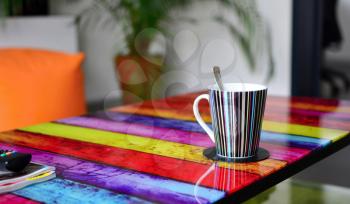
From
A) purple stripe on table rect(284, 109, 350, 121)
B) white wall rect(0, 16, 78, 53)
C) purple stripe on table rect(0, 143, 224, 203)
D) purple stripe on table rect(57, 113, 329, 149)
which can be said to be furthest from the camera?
white wall rect(0, 16, 78, 53)

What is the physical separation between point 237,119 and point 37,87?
2.48ft

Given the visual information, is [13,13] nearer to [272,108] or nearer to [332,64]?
[272,108]

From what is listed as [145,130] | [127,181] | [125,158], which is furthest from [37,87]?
[127,181]

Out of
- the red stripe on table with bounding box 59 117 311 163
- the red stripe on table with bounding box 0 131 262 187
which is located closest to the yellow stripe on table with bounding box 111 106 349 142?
the red stripe on table with bounding box 59 117 311 163

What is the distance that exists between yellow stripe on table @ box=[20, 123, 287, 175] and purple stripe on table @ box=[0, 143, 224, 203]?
101 millimetres

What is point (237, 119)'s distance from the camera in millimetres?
759

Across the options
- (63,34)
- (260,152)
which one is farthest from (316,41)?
(260,152)

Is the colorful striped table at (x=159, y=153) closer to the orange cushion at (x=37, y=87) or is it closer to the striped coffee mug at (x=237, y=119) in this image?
the striped coffee mug at (x=237, y=119)

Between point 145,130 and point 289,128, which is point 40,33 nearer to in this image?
point 145,130

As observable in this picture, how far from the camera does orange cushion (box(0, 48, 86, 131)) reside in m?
1.31

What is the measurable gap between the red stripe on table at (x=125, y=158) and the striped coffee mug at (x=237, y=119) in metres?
0.05

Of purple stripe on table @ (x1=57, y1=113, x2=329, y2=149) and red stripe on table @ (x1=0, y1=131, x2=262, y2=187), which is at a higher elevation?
purple stripe on table @ (x1=57, y1=113, x2=329, y2=149)

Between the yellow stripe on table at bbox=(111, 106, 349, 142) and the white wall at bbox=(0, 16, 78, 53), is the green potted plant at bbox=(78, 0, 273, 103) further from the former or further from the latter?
the yellow stripe on table at bbox=(111, 106, 349, 142)

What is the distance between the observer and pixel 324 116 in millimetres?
1106
